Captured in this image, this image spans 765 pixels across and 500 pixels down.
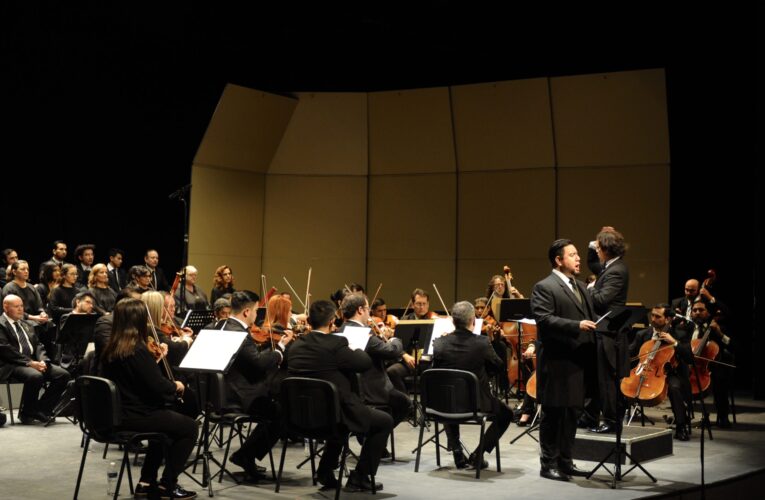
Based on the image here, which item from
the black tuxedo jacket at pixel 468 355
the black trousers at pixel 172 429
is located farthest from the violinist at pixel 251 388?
the black tuxedo jacket at pixel 468 355

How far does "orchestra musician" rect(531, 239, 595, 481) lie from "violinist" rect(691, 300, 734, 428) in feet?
10.2

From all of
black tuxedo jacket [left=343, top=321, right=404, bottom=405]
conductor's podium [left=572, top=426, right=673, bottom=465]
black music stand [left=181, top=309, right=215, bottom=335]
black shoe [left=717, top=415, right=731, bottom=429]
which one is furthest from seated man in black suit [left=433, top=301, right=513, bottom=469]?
black shoe [left=717, top=415, right=731, bottom=429]

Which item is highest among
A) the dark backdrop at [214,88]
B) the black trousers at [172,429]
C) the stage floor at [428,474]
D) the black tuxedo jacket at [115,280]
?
the dark backdrop at [214,88]

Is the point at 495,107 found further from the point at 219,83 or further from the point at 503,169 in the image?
the point at 219,83

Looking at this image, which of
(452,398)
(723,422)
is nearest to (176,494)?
(452,398)

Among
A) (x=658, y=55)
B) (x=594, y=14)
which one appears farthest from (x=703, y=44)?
(x=594, y=14)

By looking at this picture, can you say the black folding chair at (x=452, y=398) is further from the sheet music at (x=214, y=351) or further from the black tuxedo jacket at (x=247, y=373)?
the sheet music at (x=214, y=351)

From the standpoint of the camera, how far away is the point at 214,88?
12266 mm

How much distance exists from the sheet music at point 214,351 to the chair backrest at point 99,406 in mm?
577

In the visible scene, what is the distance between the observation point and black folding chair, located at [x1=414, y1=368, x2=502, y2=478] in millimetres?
5707

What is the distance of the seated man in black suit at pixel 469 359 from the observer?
19.8 ft

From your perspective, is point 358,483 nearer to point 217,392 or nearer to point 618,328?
point 217,392

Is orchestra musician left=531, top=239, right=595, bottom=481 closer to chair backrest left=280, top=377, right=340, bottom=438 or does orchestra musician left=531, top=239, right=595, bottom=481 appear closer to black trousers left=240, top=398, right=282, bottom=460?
chair backrest left=280, top=377, right=340, bottom=438

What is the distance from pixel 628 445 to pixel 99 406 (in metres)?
3.38
